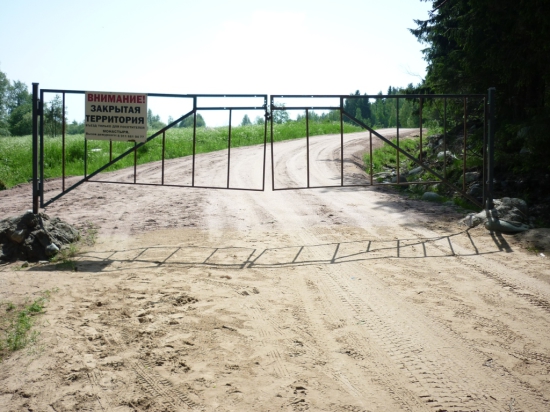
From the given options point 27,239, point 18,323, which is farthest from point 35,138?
point 18,323

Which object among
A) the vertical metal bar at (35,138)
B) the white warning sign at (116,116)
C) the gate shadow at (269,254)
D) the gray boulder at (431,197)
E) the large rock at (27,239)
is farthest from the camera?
the gray boulder at (431,197)

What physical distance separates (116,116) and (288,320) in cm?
548

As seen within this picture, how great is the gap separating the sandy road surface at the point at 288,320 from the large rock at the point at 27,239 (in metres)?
0.49

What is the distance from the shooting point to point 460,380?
181 inches

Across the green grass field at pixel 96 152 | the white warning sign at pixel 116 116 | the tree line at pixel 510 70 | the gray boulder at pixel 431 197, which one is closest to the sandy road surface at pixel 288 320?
the white warning sign at pixel 116 116

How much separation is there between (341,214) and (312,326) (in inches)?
260

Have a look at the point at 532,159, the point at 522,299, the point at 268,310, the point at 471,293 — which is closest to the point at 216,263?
the point at 268,310

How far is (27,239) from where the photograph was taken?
352 inches

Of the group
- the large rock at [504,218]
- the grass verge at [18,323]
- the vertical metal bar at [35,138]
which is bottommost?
the grass verge at [18,323]

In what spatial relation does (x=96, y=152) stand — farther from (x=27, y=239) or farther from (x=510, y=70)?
(x=510, y=70)

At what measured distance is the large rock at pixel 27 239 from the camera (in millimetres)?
8820

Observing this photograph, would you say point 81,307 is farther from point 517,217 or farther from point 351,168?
point 351,168

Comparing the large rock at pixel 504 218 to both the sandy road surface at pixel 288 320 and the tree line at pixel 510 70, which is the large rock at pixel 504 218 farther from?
the tree line at pixel 510 70

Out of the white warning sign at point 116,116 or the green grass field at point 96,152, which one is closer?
the white warning sign at point 116,116
